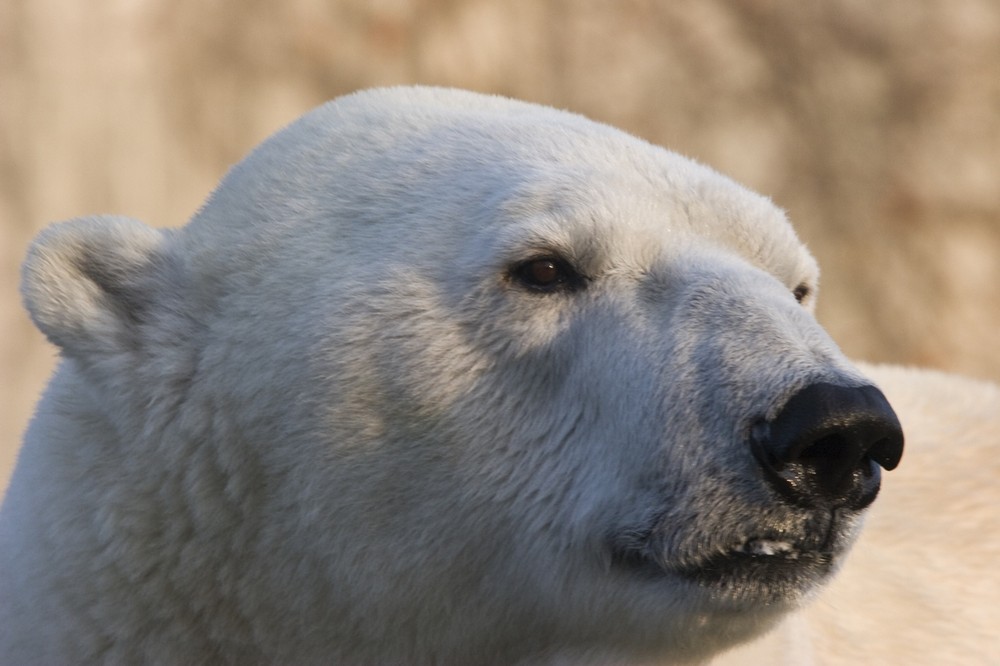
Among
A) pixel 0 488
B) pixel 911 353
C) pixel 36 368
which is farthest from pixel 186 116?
pixel 911 353

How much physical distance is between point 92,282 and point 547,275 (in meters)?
0.70

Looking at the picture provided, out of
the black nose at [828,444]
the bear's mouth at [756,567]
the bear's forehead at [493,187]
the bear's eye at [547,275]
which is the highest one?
the bear's forehead at [493,187]

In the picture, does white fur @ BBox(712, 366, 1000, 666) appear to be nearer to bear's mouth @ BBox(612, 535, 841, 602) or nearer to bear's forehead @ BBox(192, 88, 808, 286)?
bear's mouth @ BBox(612, 535, 841, 602)

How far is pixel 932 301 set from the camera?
518 cm

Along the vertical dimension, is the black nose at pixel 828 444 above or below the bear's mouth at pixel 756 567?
above

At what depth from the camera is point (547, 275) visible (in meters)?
1.76

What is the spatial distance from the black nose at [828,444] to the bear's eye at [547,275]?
1.23ft

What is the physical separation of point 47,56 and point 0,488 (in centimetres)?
156

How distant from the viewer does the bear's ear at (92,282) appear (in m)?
1.87

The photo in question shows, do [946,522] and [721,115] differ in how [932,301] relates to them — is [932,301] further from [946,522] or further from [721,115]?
[946,522]

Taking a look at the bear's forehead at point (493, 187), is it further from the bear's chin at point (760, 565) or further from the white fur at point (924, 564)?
the white fur at point (924, 564)

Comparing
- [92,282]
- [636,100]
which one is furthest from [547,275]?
[636,100]

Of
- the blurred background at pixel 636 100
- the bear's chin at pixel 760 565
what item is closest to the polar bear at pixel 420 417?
the bear's chin at pixel 760 565

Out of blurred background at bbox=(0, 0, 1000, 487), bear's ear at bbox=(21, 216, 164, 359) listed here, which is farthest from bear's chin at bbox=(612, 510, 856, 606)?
blurred background at bbox=(0, 0, 1000, 487)
